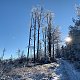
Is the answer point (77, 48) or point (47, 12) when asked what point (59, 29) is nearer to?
point (47, 12)

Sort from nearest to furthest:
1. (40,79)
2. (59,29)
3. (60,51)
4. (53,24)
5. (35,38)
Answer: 1. (40,79)
2. (35,38)
3. (53,24)
4. (59,29)
5. (60,51)

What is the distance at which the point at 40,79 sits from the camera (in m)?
21.4

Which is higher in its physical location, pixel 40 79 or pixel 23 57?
pixel 23 57

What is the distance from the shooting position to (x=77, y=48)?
134 feet

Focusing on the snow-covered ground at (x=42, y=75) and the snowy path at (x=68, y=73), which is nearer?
the snow-covered ground at (x=42, y=75)

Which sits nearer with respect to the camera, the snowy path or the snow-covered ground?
the snow-covered ground

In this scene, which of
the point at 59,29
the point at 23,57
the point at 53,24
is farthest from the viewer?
the point at 59,29

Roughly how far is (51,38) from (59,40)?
9675 millimetres

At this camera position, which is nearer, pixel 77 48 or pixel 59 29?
pixel 77 48

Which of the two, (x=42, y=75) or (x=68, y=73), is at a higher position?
(x=68, y=73)

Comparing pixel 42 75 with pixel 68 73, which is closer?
pixel 42 75

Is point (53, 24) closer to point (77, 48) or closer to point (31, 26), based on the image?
point (31, 26)

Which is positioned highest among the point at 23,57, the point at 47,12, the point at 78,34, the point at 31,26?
the point at 47,12

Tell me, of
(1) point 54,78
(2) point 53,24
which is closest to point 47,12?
(2) point 53,24
